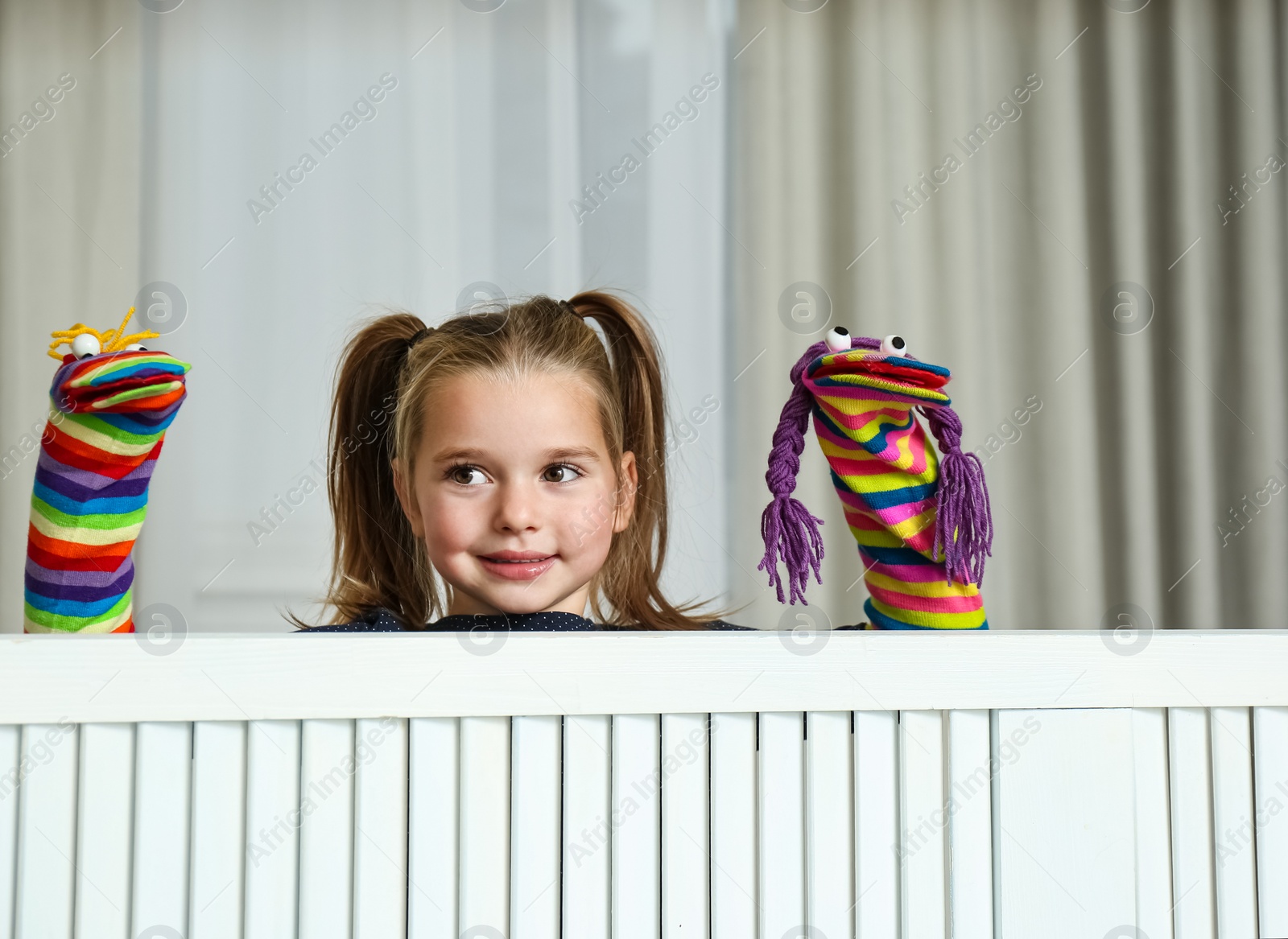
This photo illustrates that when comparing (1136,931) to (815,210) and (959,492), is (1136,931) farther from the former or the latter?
(815,210)

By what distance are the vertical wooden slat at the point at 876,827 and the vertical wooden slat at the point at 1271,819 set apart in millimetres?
177

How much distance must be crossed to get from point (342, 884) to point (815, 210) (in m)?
1.58

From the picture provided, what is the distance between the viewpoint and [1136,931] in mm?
462

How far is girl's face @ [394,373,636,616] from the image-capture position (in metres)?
0.69

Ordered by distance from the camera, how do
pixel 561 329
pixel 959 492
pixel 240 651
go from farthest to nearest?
pixel 561 329
pixel 959 492
pixel 240 651

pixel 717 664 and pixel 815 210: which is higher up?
pixel 815 210

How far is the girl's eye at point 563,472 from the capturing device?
710 mm

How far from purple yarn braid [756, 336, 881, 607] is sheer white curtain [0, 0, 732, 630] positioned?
1129 mm

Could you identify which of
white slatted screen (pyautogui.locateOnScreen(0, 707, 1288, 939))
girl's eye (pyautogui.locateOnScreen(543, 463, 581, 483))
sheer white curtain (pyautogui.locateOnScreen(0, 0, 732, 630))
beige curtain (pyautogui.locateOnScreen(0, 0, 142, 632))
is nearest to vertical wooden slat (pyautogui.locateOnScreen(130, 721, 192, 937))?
white slatted screen (pyautogui.locateOnScreen(0, 707, 1288, 939))

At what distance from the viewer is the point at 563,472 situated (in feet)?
2.34

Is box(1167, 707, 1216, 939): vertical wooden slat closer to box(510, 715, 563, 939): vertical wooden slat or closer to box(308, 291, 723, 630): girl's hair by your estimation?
box(510, 715, 563, 939): vertical wooden slat

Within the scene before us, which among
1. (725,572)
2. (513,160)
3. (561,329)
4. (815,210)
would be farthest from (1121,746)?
(513,160)

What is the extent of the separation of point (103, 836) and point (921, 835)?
0.37 meters

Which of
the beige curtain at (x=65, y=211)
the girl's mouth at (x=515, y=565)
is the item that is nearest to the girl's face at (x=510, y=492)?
the girl's mouth at (x=515, y=565)
